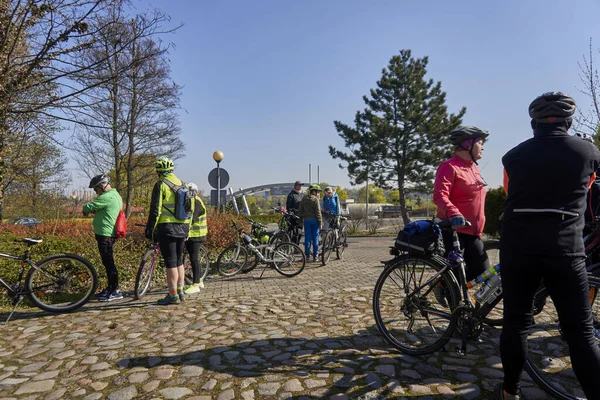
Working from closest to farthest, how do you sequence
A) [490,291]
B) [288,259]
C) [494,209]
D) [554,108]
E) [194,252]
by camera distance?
[554,108]
[490,291]
[194,252]
[288,259]
[494,209]

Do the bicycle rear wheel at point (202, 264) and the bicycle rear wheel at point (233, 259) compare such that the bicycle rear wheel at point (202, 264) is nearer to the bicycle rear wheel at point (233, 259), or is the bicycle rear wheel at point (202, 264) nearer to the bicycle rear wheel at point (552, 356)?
the bicycle rear wheel at point (233, 259)

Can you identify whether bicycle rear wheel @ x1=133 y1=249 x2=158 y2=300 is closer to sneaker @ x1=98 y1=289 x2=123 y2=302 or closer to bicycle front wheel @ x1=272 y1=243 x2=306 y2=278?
sneaker @ x1=98 y1=289 x2=123 y2=302

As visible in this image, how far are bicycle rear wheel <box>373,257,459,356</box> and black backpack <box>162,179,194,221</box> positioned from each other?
2769 millimetres

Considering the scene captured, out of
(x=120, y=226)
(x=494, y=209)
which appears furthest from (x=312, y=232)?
(x=494, y=209)

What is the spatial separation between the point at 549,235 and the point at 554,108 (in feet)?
2.27

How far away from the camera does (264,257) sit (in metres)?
7.44

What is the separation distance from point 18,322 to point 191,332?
2.16m

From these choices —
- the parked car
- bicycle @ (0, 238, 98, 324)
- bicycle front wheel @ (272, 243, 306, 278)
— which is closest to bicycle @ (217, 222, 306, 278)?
bicycle front wheel @ (272, 243, 306, 278)

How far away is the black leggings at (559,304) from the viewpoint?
6.66 feet

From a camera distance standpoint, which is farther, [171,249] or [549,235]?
[171,249]

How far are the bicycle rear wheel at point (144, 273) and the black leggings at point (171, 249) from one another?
586 mm

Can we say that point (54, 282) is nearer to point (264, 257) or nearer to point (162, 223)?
point (162, 223)

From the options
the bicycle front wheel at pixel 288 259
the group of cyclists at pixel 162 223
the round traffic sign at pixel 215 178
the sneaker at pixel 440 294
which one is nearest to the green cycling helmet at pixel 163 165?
the group of cyclists at pixel 162 223

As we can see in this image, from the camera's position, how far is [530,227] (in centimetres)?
211
